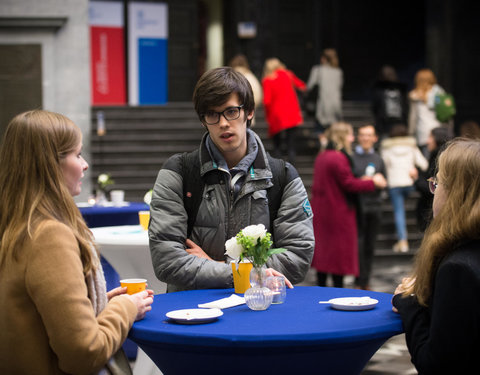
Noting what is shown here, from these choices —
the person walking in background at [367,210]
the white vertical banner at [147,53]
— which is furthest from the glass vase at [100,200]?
the white vertical banner at [147,53]

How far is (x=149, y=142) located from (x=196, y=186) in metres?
9.74

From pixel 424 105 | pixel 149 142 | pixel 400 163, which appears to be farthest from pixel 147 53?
pixel 400 163

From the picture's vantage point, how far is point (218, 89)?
3.28m

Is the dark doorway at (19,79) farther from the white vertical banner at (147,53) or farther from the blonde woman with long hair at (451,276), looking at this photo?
the blonde woman with long hair at (451,276)

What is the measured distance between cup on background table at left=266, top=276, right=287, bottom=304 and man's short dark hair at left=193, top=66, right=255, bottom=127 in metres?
0.85

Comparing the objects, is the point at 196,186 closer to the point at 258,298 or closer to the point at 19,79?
the point at 258,298

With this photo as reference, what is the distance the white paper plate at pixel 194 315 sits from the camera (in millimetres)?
2580

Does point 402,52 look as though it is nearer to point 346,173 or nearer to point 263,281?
point 346,173

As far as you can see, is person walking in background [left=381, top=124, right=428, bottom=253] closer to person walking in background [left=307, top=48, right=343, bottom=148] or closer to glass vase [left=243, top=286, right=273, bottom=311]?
person walking in background [left=307, top=48, right=343, bottom=148]

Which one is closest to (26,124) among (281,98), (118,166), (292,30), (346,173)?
(346,173)

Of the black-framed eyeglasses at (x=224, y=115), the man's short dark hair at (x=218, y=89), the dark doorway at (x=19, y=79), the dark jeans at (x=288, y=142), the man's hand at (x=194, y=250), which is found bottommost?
the man's hand at (x=194, y=250)

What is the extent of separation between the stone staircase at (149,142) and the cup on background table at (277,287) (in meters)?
8.30

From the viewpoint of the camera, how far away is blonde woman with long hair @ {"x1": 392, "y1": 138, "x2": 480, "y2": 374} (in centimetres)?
221

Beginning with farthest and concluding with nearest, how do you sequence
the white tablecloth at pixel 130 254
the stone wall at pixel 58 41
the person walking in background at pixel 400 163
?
the stone wall at pixel 58 41, the person walking in background at pixel 400 163, the white tablecloth at pixel 130 254
